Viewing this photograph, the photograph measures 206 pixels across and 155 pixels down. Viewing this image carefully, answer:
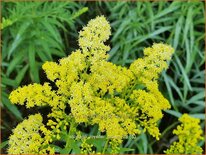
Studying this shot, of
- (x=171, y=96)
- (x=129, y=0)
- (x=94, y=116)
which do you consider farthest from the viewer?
(x=129, y=0)

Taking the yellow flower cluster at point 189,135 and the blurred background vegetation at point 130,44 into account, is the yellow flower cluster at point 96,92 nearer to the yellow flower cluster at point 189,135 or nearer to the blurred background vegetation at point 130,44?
the yellow flower cluster at point 189,135

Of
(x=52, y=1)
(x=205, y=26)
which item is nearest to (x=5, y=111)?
(x=52, y=1)

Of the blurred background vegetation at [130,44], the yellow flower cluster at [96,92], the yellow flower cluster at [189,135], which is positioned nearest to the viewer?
the yellow flower cluster at [189,135]

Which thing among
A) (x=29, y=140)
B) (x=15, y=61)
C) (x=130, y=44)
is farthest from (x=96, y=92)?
(x=130, y=44)

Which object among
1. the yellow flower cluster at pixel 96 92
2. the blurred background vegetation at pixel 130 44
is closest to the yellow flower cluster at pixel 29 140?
the yellow flower cluster at pixel 96 92

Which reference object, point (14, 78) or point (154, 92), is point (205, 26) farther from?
point (154, 92)

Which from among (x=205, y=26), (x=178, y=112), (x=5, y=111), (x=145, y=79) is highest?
(x=205, y=26)
